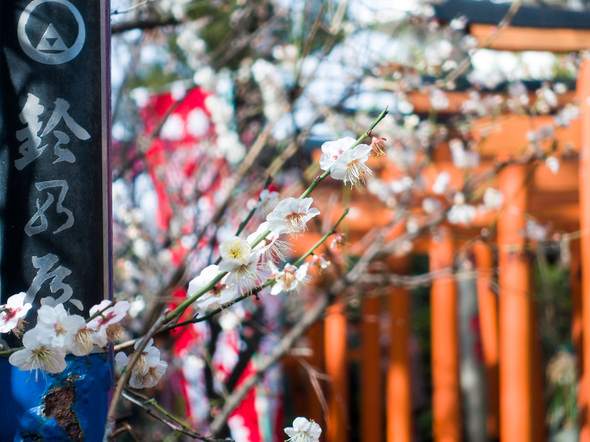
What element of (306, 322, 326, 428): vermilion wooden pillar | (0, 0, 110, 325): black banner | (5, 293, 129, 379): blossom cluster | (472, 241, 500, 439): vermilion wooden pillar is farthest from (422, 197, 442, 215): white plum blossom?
(5, 293, 129, 379): blossom cluster

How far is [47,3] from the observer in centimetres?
125

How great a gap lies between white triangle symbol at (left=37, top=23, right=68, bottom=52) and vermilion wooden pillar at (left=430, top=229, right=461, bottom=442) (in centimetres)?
480

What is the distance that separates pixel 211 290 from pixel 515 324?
4.37 meters

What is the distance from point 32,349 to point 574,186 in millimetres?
5351

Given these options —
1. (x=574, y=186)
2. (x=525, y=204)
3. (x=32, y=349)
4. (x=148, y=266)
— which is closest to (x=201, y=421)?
(x=148, y=266)

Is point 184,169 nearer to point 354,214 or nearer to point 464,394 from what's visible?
point 354,214

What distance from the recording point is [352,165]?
118 cm

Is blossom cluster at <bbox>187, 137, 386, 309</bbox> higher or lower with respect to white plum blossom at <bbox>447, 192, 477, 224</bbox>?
higher

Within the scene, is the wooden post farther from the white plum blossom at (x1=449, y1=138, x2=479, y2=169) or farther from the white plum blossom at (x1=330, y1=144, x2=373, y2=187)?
the white plum blossom at (x1=449, y1=138, x2=479, y2=169)

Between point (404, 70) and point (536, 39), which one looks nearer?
point (404, 70)

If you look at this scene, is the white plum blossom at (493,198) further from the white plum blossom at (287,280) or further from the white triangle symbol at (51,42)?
the white triangle symbol at (51,42)

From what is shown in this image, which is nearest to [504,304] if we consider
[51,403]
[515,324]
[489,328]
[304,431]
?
[515,324]

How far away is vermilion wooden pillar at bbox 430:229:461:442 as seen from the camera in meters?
5.88

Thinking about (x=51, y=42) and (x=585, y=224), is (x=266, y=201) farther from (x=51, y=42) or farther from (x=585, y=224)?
(x=585, y=224)
